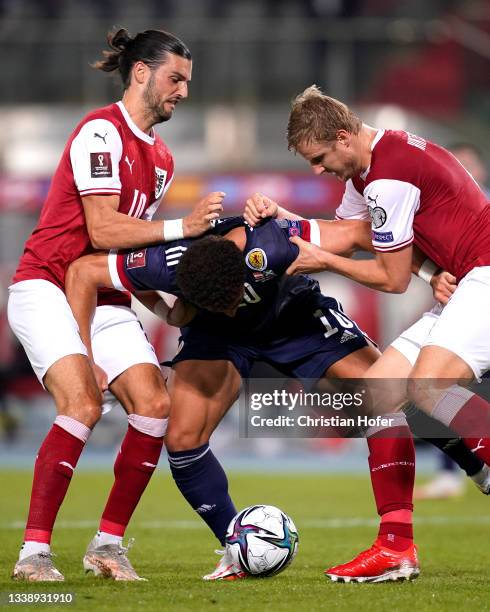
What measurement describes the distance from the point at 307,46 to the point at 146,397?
44.3 ft

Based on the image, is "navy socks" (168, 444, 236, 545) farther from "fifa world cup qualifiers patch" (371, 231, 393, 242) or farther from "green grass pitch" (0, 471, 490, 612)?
"fifa world cup qualifiers patch" (371, 231, 393, 242)

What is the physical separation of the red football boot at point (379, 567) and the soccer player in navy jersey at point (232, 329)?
1 centimetres

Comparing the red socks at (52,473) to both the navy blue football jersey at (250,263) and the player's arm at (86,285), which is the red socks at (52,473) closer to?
the player's arm at (86,285)

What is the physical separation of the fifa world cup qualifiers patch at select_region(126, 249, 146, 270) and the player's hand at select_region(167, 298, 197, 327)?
315 millimetres

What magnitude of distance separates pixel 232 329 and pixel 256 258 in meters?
0.57

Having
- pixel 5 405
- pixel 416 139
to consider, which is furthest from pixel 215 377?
pixel 5 405

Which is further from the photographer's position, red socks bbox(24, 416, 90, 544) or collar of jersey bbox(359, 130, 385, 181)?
collar of jersey bbox(359, 130, 385, 181)

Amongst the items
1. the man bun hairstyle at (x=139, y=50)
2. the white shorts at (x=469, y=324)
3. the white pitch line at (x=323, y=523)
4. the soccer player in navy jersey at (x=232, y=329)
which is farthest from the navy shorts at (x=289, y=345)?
the white pitch line at (x=323, y=523)

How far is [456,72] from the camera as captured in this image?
19.1 meters

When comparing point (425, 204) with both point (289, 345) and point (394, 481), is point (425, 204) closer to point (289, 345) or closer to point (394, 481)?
point (289, 345)

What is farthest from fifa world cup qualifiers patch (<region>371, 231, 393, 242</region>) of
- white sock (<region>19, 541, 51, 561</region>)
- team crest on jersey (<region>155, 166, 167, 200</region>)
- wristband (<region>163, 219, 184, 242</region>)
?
white sock (<region>19, 541, 51, 561</region>)

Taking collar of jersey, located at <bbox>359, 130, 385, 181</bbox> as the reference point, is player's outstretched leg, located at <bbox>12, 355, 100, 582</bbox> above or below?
below

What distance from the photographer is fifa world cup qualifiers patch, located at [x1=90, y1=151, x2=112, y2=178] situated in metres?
5.26

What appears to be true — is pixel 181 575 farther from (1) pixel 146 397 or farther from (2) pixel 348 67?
(2) pixel 348 67
